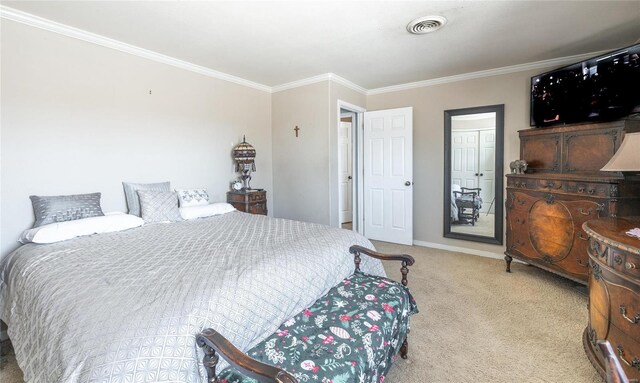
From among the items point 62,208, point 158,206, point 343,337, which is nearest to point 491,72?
point 343,337

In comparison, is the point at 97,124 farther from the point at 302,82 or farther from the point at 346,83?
the point at 346,83

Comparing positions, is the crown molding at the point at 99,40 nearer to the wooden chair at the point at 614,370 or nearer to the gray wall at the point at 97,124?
A: the gray wall at the point at 97,124

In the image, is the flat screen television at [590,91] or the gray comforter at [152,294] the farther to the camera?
the flat screen television at [590,91]

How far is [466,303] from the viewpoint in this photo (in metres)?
2.74

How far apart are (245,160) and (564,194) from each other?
11.5ft

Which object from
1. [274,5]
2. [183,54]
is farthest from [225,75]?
[274,5]

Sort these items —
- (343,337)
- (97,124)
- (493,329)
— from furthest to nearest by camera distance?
(97,124) < (493,329) < (343,337)

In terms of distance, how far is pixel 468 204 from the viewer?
14.2 ft

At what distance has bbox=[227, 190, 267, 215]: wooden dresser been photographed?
3.82 metres

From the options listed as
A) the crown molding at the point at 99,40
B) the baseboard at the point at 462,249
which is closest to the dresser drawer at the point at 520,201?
the baseboard at the point at 462,249

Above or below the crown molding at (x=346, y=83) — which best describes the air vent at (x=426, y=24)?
below

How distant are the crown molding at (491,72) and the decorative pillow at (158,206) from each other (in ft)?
11.2

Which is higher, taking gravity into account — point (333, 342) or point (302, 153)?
point (302, 153)

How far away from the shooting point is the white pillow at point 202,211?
3016 millimetres
